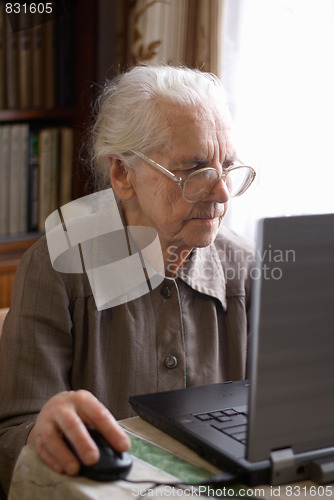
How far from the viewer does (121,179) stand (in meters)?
1.39

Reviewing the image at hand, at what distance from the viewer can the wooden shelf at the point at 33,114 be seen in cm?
230

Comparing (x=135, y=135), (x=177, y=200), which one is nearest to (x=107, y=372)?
(x=177, y=200)

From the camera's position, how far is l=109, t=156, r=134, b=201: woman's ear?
1.38 metres

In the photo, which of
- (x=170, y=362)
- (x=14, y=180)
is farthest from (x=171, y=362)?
(x=14, y=180)

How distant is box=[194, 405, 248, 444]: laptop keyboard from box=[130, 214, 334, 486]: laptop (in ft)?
0.15

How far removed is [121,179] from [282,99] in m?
0.63

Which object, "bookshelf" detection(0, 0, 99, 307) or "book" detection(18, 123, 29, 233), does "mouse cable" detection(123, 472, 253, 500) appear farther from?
"book" detection(18, 123, 29, 233)

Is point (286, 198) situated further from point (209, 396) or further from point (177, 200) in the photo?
point (209, 396)

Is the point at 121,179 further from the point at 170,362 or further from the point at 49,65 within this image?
the point at 49,65

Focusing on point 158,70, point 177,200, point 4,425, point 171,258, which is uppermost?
point 158,70

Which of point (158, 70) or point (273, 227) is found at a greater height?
point (158, 70)

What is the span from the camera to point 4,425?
1.17 meters

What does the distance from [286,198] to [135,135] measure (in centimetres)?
63

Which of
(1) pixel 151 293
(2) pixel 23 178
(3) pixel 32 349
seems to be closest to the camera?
(3) pixel 32 349
